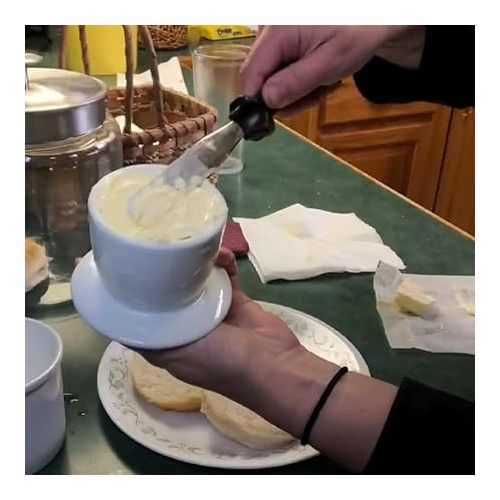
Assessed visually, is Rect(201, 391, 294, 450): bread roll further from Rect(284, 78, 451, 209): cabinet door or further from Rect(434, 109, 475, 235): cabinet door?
Rect(434, 109, 475, 235): cabinet door

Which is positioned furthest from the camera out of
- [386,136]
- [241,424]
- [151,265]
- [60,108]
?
[386,136]

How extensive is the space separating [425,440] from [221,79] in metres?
0.75

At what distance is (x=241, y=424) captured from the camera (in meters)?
0.61

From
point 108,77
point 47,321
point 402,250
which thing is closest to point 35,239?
point 47,321

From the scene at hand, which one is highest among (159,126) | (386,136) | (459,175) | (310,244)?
(159,126)

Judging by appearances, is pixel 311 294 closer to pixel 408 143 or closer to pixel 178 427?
pixel 178 427

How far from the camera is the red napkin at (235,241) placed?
0.90 metres

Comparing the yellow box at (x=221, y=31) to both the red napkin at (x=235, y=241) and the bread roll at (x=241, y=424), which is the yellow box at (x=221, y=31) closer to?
the red napkin at (x=235, y=241)

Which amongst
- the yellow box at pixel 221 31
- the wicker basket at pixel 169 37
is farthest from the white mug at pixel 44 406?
the yellow box at pixel 221 31

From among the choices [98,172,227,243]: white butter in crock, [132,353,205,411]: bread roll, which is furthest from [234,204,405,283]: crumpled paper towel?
[98,172,227,243]: white butter in crock

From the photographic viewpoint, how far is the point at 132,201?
52 centimetres

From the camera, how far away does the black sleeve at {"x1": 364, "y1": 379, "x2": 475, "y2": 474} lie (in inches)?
20.7

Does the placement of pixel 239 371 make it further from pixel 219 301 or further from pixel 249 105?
pixel 249 105

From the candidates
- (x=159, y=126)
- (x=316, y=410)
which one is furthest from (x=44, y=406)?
(x=159, y=126)
